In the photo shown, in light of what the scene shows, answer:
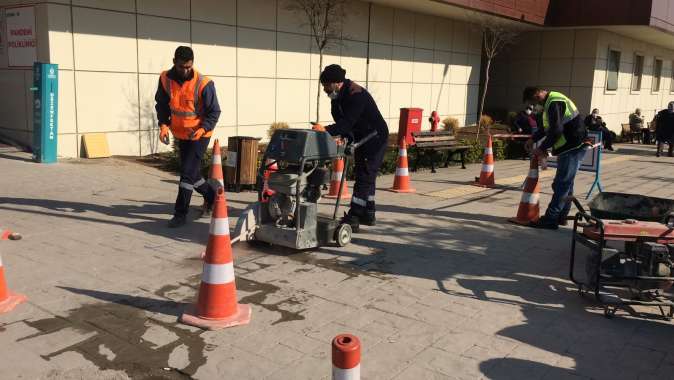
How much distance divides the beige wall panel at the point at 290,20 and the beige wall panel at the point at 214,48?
4.95 feet

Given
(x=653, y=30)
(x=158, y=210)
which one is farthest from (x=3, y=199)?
(x=653, y=30)

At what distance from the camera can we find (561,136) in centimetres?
688

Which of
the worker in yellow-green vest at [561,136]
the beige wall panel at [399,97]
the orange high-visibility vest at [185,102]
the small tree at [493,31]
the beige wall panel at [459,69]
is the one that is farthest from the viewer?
the beige wall panel at [459,69]

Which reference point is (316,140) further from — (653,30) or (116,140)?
(653,30)

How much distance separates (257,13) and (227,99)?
2.22 meters

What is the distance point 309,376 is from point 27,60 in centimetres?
1002

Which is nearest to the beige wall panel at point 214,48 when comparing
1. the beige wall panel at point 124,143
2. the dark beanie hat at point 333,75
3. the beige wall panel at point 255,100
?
the beige wall panel at point 255,100

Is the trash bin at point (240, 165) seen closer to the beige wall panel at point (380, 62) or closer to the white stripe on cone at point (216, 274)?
the white stripe on cone at point (216, 274)

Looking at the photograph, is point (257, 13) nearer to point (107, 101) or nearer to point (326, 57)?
point (326, 57)

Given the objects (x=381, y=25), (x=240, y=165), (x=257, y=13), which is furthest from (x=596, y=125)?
(x=240, y=165)

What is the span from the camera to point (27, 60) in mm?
10891

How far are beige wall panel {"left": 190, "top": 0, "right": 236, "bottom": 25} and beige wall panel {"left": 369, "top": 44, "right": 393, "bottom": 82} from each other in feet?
17.0

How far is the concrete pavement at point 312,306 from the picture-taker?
3.50 meters

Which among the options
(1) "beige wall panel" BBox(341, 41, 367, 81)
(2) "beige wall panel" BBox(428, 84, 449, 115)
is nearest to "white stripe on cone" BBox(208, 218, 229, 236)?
(1) "beige wall panel" BBox(341, 41, 367, 81)
